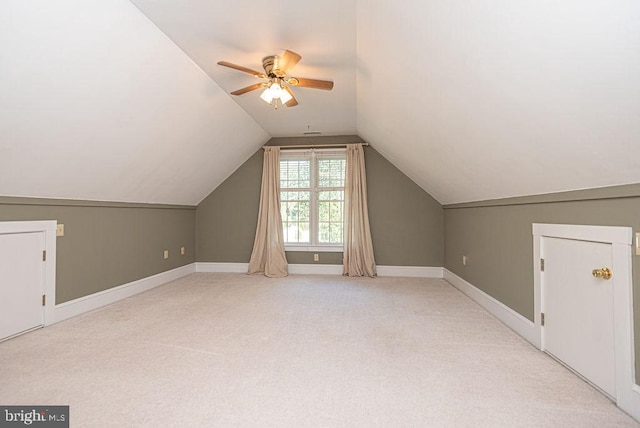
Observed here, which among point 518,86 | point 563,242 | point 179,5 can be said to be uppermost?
point 179,5

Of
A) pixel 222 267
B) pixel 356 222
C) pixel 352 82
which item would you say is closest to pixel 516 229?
pixel 352 82

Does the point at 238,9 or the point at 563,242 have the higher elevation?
the point at 238,9

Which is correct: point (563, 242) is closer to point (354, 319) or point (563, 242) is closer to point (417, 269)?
point (354, 319)

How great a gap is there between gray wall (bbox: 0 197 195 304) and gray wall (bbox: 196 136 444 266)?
0.74 m

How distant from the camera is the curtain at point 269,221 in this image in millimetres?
5232

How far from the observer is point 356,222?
5.10 meters

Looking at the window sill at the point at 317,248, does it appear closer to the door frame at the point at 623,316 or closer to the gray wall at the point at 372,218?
the gray wall at the point at 372,218

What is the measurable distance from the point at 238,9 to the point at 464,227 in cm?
364

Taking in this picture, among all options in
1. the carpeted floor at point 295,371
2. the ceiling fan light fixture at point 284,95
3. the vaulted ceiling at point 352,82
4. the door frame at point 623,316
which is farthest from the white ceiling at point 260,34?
the carpeted floor at point 295,371

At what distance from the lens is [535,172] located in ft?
7.09

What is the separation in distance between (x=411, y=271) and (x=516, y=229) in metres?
2.52

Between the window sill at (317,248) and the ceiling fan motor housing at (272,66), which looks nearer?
the ceiling fan motor housing at (272,66)

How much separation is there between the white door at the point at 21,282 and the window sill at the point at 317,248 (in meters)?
3.33

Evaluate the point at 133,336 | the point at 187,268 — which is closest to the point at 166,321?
the point at 133,336
